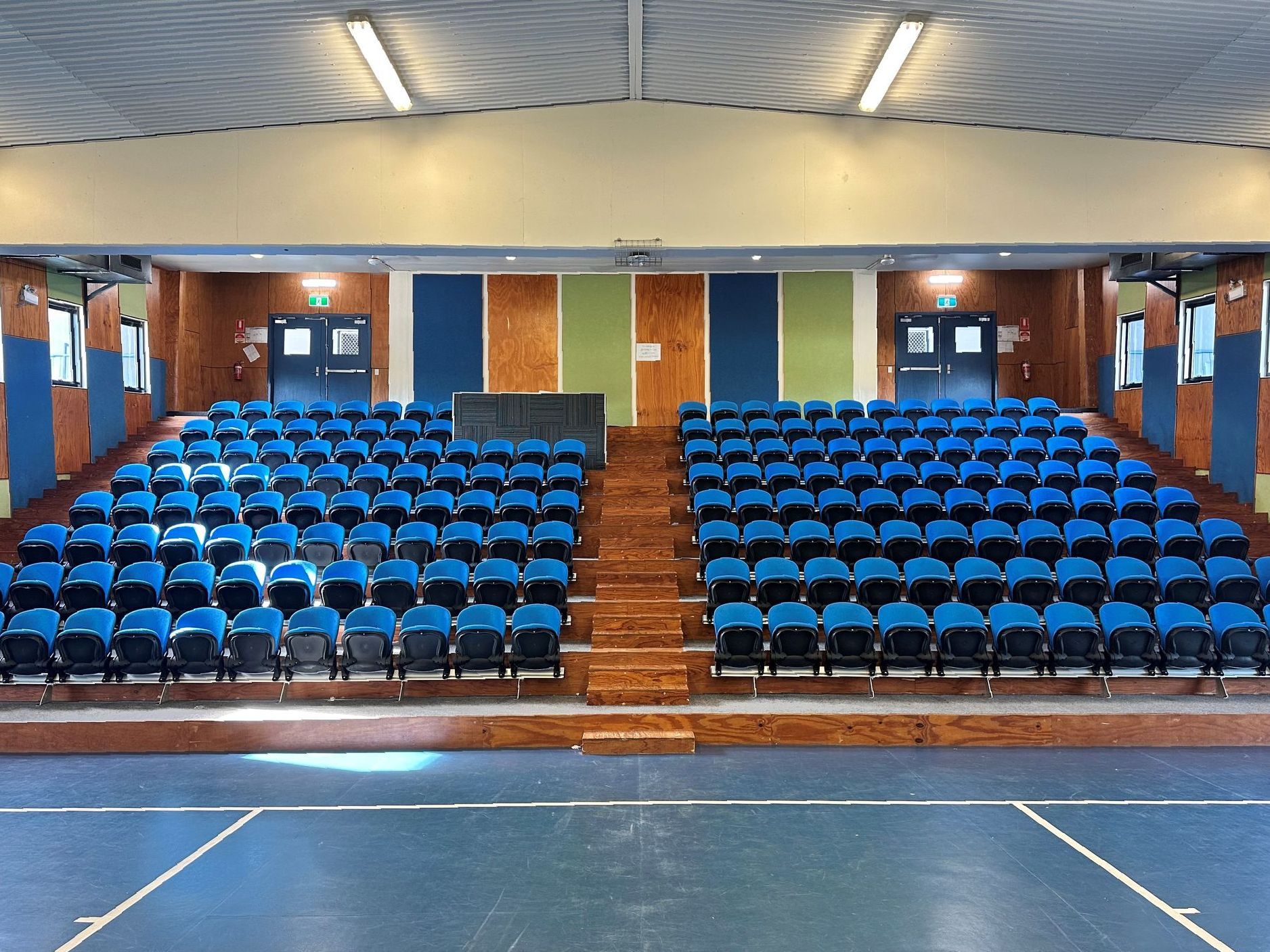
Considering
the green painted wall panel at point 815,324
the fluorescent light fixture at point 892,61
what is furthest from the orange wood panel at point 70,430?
the fluorescent light fixture at point 892,61

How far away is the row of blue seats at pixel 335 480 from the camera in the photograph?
32.0 ft

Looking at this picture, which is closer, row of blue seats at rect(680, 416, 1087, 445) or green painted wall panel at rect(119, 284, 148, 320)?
row of blue seats at rect(680, 416, 1087, 445)

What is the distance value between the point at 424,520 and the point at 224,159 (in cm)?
376

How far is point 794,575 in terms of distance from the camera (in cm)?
786

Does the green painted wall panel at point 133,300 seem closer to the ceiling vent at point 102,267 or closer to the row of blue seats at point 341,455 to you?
the ceiling vent at point 102,267

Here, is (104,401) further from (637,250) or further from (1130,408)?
(1130,408)

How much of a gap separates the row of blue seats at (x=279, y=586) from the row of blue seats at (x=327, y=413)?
4.34 m

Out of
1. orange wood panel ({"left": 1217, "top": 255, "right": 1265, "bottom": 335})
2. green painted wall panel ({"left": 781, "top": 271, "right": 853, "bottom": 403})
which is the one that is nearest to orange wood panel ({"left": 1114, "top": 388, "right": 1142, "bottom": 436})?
orange wood panel ({"left": 1217, "top": 255, "right": 1265, "bottom": 335})

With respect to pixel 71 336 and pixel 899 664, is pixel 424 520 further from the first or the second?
pixel 71 336

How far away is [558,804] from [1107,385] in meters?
11.4

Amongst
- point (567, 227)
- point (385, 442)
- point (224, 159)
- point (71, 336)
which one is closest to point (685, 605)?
A: point (567, 227)

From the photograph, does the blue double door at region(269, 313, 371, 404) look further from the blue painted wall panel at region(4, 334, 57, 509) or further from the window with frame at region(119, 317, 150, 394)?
the blue painted wall panel at region(4, 334, 57, 509)

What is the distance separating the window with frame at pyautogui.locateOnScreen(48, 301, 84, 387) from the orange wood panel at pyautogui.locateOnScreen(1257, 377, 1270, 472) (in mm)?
12810

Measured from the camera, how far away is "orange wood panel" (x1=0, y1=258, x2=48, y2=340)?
10219 millimetres
